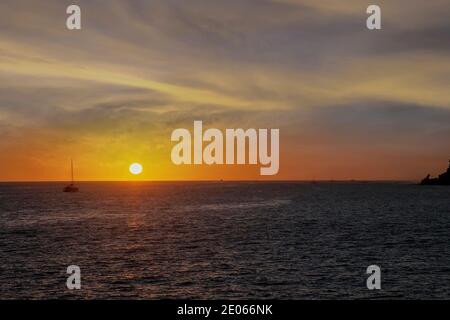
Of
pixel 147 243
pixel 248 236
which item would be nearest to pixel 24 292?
pixel 147 243

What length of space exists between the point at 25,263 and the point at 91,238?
74.5 feet

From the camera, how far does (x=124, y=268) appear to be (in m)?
49.2

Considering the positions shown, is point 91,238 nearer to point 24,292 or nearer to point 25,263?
point 25,263

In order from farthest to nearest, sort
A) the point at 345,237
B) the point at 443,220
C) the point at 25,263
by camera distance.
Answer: the point at 443,220 → the point at 345,237 → the point at 25,263

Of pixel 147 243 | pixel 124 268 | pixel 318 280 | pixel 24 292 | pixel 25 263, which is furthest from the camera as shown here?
pixel 147 243
